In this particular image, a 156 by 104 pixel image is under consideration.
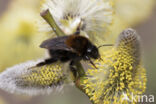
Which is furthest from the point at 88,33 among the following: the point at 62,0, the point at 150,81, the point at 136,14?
the point at 150,81

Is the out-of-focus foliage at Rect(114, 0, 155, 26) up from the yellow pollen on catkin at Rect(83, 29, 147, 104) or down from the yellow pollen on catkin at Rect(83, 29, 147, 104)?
up

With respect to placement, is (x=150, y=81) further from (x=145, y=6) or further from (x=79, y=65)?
(x=79, y=65)

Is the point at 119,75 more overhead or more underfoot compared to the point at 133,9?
more underfoot

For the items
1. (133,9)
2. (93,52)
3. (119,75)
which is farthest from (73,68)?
(133,9)

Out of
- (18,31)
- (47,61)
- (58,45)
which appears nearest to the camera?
(58,45)

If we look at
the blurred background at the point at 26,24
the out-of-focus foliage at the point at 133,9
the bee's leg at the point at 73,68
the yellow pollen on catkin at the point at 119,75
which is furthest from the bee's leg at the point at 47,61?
the out-of-focus foliage at the point at 133,9

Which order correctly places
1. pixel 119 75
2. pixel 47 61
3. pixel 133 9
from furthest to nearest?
pixel 133 9
pixel 119 75
pixel 47 61

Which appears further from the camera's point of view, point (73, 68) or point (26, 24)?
point (26, 24)

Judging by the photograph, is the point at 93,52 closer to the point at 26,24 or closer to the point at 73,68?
the point at 73,68

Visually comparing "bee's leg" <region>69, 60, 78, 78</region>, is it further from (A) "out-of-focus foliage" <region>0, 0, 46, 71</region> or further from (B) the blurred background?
(A) "out-of-focus foliage" <region>0, 0, 46, 71</region>

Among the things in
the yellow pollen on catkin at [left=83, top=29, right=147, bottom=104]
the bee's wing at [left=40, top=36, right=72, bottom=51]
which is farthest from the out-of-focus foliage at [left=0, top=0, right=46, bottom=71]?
the bee's wing at [left=40, top=36, right=72, bottom=51]
